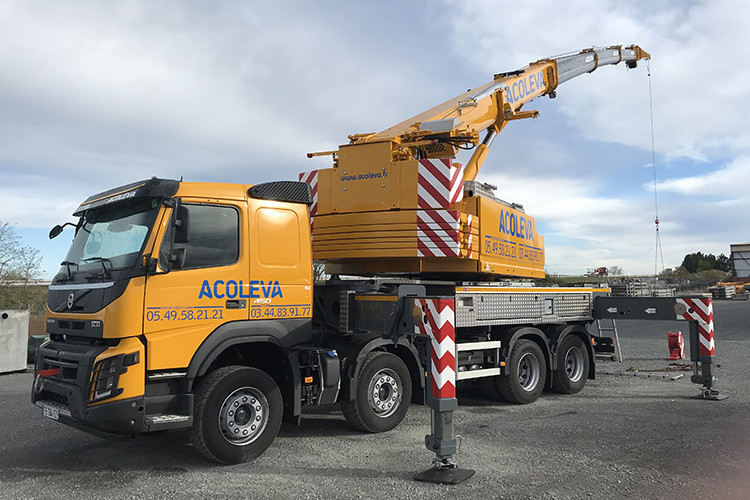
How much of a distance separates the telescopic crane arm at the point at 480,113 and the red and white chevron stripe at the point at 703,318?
4060mm

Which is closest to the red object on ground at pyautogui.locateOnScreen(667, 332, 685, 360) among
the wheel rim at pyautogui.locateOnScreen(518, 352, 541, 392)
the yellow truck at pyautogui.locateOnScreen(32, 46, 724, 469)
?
the yellow truck at pyautogui.locateOnScreen(32, 46, 724, 469)

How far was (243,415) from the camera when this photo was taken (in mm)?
5730

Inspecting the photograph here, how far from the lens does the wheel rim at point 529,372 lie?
8844 millimetres

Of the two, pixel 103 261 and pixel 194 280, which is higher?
pixel 103 261

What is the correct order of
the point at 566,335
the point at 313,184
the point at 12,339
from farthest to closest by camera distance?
the point at 12,339
the point at 566,335
the point at 313,184

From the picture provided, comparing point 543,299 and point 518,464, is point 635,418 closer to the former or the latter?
point 543,299

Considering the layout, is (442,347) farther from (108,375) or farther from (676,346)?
(676,346)

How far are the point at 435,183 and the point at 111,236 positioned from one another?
3.80 m

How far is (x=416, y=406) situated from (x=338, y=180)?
351 cm

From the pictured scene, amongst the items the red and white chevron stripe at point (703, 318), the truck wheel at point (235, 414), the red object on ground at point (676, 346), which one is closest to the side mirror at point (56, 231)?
the truck wheel at point (235, 414)

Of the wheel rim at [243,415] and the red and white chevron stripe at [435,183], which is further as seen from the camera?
the red and white chevron stripe at [435,183]

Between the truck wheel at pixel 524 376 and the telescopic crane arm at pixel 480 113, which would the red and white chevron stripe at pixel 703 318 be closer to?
the truck wheel at pixel 524 376

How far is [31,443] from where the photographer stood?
658cm

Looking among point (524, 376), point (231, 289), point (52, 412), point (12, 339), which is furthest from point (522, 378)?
point (12, 339)
